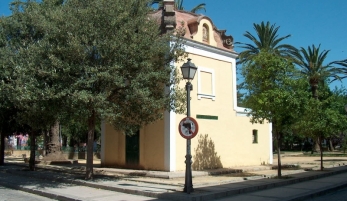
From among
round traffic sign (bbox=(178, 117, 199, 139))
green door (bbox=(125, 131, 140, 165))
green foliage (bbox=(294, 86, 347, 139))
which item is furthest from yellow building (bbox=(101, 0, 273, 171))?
round traffic sign (bbox=(178, 117, 199, 139))

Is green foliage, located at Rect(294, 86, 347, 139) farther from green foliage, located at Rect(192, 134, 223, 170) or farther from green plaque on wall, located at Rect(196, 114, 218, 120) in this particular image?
green foliage, located at Rect(192, 134, 223, 170)

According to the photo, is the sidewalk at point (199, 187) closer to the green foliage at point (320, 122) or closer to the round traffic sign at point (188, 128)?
the round traffic sign at point (188, 128)

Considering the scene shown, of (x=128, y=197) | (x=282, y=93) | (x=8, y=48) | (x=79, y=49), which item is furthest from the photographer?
(x=8, y=48)

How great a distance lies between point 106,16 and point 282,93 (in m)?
7.88

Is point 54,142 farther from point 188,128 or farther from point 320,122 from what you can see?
point 320,122

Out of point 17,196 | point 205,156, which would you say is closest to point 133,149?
point 205,156

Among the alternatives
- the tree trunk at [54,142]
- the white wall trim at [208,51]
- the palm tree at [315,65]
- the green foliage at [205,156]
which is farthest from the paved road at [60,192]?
the palm tree at [315,65]

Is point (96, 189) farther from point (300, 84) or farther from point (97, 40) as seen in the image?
point (300, 84)

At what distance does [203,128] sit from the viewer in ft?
62.4

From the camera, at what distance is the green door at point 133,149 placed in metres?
19.0

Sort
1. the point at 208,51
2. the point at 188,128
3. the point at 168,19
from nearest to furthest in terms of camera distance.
A: the point at 188,128
the point at 168,19
the point at 208,51

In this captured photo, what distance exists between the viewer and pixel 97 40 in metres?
13.6

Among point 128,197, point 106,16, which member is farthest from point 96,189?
point 106,16

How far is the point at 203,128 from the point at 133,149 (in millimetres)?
3835
